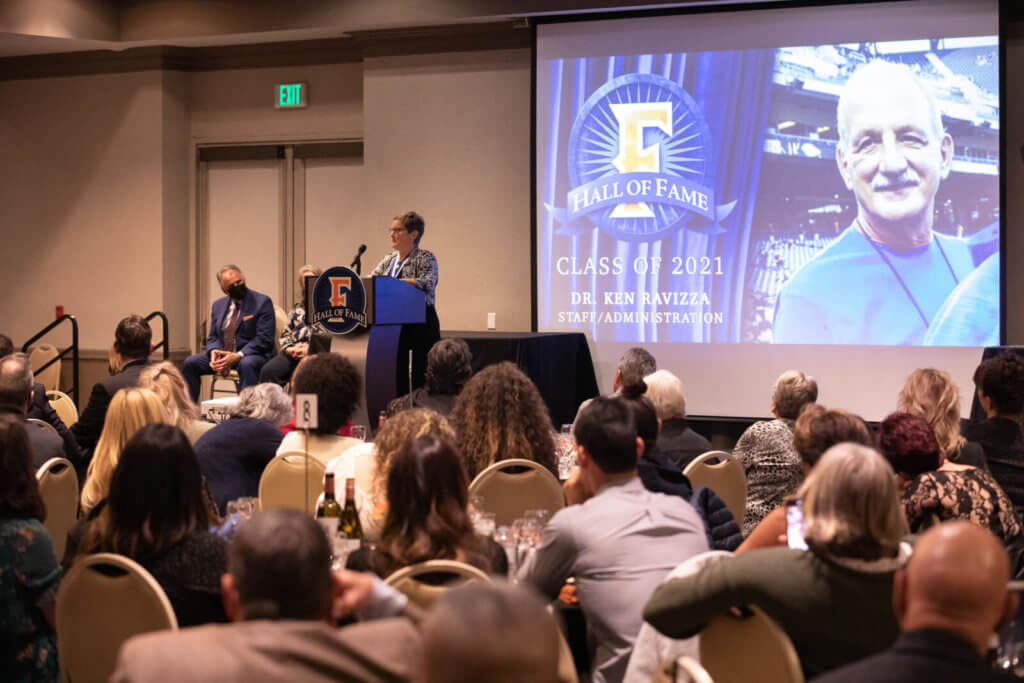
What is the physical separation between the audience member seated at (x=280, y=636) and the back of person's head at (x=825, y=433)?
5.73ft

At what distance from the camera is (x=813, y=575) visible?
218 centimetres

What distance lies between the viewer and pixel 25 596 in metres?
2.63

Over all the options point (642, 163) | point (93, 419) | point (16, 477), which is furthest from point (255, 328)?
point (16, 477)

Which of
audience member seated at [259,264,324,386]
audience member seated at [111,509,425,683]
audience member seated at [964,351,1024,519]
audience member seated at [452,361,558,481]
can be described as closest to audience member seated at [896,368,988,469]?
audience member seated at [964,351,1024,519]

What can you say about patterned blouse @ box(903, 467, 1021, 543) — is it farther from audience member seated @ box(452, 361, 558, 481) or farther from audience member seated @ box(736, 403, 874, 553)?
audience member seated @ box(452, 361, 558, 481)

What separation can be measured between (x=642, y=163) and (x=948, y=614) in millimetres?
6901

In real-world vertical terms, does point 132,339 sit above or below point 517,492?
above

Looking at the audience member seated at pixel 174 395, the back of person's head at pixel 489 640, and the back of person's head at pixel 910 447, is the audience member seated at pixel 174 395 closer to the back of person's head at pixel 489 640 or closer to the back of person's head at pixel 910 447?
the back of person's head at pixel 910 447

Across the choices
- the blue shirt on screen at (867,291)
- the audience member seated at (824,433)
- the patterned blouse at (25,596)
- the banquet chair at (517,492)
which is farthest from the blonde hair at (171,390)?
the blue shirt on screen at (867,291)

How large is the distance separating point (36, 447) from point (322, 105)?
6166 mm

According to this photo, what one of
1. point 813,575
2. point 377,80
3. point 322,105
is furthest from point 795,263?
point 813,575

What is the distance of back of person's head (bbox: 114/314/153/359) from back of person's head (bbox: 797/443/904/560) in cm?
422

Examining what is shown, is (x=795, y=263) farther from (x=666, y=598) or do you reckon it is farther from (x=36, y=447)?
(x=666, y=598)

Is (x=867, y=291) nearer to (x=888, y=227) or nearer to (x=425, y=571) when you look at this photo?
(x=888, y=227)
